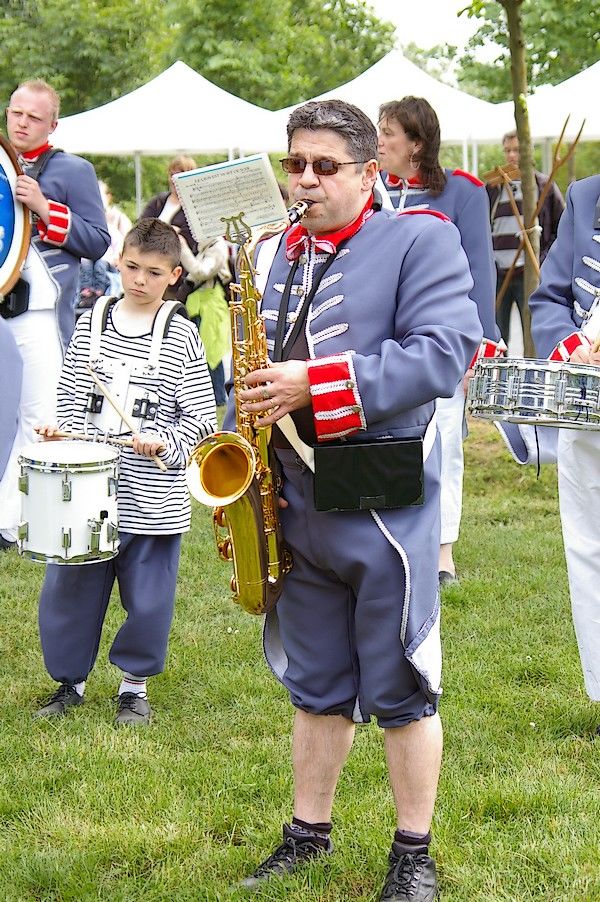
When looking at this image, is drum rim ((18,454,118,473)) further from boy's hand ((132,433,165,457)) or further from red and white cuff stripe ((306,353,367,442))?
red and white cuff stripe ((306,353,367,442))

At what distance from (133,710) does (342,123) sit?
8.12 feet

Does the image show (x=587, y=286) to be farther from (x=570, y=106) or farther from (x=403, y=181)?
(x=570, y=106)

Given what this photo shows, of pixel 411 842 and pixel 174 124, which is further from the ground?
pixel 174 124

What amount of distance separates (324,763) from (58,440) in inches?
63.3

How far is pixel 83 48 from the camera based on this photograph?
23.3 metres

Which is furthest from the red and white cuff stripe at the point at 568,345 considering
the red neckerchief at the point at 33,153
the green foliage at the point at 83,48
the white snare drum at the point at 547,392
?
the green foliage at the point at 83,48

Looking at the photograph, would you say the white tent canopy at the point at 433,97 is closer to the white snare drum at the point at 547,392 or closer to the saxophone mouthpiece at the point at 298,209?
the white snare drum at the point at 547,392

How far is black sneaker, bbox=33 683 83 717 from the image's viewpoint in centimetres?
463

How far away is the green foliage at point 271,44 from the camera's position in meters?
23.0

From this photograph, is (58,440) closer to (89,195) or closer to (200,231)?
(200,231)

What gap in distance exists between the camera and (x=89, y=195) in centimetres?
610

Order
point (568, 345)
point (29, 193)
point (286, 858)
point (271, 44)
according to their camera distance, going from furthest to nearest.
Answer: point (271, 44) → point (29, 193) → point (568, 345) → point (286, 858)

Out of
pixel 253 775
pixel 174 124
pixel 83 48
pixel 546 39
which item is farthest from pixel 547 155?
pixel 253 775

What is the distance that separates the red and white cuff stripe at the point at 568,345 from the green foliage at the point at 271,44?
20.0 meters
